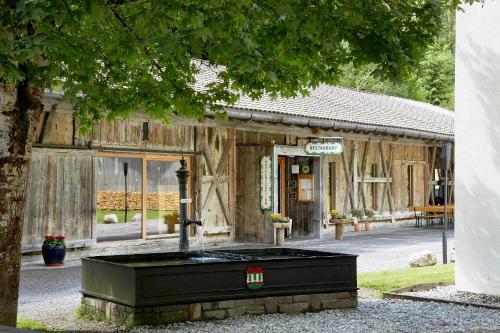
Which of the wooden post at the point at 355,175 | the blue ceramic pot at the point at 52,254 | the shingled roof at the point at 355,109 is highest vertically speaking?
the shingled roof at the point at 355,109

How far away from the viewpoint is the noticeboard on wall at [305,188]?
21.4m

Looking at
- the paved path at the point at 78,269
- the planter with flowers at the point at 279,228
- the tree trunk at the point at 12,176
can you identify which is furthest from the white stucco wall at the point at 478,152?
the planter with flowers at the point at 279,228

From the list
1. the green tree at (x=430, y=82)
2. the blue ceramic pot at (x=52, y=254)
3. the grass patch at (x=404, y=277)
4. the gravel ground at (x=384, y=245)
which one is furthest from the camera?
the green tree at (x=430, y=82)

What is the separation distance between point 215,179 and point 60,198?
4706mm

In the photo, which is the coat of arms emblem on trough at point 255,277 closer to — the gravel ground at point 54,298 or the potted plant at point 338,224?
the gravel ground at point 54,298

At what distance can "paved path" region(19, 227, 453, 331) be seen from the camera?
9359mm

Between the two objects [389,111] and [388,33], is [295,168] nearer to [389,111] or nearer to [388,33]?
[389,111]

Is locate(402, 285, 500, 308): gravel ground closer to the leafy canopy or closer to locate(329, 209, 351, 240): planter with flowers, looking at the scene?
the leafy canopy

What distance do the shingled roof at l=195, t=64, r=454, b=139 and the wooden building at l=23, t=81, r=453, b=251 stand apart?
0.29ft

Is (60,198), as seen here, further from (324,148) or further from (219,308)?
(324,148)

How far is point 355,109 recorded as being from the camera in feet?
82.8

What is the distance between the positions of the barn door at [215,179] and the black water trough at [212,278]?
8.42 meters

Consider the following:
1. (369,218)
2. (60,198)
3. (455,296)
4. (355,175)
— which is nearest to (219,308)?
(455,296)

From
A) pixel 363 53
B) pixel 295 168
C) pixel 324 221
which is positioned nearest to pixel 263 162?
pixel 295 168
